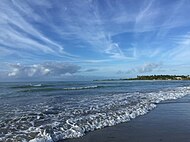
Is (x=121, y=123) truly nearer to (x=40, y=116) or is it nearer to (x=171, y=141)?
(x=171, y=141)

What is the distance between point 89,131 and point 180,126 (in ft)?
12.8

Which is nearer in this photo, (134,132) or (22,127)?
(134,132)

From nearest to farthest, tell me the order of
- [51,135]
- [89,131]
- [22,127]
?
[51,135] < [89,131] < [22,127]

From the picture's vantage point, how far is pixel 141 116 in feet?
41.8

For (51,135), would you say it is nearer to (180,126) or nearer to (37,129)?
(37,129)

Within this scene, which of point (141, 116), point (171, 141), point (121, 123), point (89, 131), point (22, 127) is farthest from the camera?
point (141, 116)

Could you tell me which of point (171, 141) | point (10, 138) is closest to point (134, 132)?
point (171, 141)

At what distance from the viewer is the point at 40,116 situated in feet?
42.7

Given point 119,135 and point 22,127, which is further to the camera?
point 22,127

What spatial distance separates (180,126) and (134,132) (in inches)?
89.6

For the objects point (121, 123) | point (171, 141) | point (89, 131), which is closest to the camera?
point (171, 141)

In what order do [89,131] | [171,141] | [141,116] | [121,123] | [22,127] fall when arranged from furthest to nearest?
[141,116]
[121,123]
[22,127]
[89,131]
[171,141]

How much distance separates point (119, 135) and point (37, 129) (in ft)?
11.1

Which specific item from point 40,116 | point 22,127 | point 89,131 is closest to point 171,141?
point 89,131
